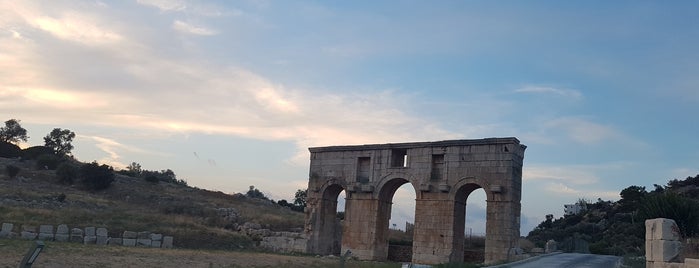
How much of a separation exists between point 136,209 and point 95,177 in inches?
390

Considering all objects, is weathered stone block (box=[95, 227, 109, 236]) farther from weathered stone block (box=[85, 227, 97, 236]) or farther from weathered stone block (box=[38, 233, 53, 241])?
weathered stone block (box=[38, 233, 53, 241])

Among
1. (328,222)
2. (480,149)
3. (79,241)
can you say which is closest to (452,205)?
(480,149)

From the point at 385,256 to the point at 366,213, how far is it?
7.31ft

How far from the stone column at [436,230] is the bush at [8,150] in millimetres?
48114

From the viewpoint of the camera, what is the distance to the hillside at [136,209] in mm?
29453

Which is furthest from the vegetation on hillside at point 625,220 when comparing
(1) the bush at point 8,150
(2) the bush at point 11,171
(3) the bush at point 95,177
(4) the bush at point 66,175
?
(1) the bush at point 8,150

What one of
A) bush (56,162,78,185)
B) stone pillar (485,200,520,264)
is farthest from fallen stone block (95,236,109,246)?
bush (56,162,78,185)

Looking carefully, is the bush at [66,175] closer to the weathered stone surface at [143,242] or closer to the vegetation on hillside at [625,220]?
the weathered stone surface at [143,242]

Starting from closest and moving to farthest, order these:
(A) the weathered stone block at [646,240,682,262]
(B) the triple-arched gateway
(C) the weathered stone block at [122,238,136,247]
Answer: (A) the weathered stone block at [646,240,682,262], (B) the triple-arched gateway, (C) the weathered stone block at [122,238,136,247]

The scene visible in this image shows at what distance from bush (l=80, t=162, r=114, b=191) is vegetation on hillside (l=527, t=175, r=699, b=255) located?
32.2m

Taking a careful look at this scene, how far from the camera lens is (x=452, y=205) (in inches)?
1037

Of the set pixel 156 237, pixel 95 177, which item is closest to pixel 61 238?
pixel 156 237

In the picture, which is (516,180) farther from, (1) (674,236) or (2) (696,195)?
(2) (696,195)

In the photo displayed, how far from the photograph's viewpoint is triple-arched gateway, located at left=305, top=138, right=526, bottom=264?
82.9 ft
